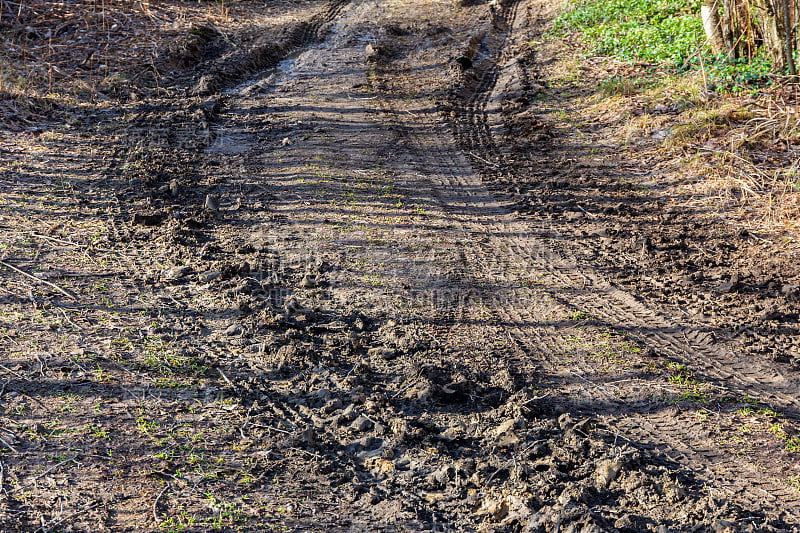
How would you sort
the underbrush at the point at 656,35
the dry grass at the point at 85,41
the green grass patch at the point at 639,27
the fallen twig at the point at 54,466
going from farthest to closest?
the green grass patch at the point at 639,27 < the dry grass at the point at 85,41 < the underbrush at the point at 656,35 < the fallen twig at the point at 54,466

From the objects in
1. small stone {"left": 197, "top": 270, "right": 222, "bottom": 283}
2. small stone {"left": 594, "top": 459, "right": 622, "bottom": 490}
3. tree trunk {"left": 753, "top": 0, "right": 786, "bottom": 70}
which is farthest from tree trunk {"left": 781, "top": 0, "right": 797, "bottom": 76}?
small stone {"left": 197, "top": 270, "right": 222, "bottom": 283}

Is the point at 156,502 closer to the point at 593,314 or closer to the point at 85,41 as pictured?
the point at 593,314

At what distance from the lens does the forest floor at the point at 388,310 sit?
300 cm

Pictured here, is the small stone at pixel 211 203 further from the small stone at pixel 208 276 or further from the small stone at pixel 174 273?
the small stone at pixel 208 276

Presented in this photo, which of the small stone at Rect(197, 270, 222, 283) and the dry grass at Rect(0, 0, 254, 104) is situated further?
the dry grass at Rect(0, 0, 254, 104)

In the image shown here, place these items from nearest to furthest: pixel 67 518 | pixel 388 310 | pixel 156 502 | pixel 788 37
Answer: pixel 67 518
pixel 156 502
pixel 388 310
pixel 788 37

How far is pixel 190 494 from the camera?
2.93m

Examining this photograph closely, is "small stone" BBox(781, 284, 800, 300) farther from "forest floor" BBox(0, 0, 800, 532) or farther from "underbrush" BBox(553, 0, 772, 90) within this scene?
→ "underbrush" BBox(553, 0, 772, 90)

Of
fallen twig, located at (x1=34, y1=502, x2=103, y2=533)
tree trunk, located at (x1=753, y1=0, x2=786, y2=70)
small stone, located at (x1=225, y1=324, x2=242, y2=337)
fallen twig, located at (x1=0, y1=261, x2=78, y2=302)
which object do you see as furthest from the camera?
tree trunk, located at (x1=753, y1=0, x2=786, y2=70)

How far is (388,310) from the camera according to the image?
4.49m

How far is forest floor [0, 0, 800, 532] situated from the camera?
3.00m

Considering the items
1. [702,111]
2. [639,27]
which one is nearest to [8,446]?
[702,111]

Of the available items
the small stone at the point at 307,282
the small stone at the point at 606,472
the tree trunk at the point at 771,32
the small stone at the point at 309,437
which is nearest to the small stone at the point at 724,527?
the small stone at the point at 606,472

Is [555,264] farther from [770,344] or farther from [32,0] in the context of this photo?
[32,0]
